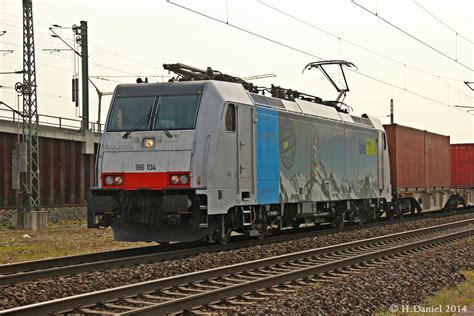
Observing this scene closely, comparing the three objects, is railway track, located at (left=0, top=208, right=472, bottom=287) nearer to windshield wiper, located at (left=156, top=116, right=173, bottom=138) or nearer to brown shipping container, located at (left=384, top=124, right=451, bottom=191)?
windshield wiper, located at (left=156, top=116, right=173, bottom=138)

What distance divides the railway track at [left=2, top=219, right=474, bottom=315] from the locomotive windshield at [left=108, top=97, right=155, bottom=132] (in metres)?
4.35

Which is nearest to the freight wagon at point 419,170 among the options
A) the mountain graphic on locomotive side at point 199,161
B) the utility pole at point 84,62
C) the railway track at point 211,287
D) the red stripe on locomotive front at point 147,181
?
the mountain graphic on locomotive side at point 199,161

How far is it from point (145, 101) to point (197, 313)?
765 cm

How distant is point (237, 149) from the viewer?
51.4 ft

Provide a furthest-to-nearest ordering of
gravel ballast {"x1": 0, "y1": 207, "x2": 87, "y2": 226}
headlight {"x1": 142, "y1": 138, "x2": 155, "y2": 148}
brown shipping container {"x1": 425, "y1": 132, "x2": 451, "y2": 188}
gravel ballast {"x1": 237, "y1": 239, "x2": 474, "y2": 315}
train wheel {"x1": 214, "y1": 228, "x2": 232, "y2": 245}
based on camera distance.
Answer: brown shipping container {"x1": 425, "y1": 132, "x2": 451, "y2": 188}
gravel ballast {"x1": 0, "y1": 207, "x2": 87, "y2": 226}
train wheel {"x1": 214, "y1": 228, "x2": 232, "y2": 245}
headlight {"x1": 142, "y1": 138, "x2": 155, "y2": 148}
gravel ballast {"x1": 237, "y1": 239, "x2": 474, "y2": 315}

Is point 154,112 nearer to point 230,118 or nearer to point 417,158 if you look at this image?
point 230,118

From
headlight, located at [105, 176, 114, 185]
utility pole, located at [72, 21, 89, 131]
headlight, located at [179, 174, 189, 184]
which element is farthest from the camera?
utility pole, located at [72, 21, 89, 131]

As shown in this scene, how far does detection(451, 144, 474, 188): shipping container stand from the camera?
37812 millimetres

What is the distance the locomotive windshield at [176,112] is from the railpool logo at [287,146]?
3440mm

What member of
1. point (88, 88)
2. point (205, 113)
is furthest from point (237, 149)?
point (88, 88)

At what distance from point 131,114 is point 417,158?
17920mm

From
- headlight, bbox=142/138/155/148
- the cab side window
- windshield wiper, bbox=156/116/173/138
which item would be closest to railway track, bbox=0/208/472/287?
headlight, bbox=142/138/155/148

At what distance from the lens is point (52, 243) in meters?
19.1

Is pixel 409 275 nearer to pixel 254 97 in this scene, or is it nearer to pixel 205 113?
pixel 205 113
